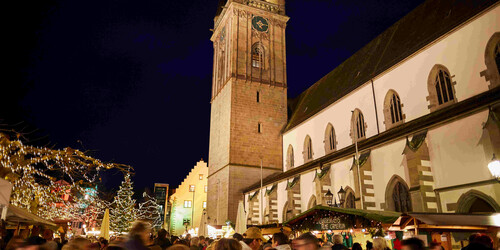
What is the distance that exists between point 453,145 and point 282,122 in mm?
21077

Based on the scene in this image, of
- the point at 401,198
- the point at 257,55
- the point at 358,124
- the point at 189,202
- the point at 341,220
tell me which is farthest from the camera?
the point at 189,202

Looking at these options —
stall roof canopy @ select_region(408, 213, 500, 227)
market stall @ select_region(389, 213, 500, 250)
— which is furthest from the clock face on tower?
stall roof canopy @ select_region(408, 213, 500, 227)

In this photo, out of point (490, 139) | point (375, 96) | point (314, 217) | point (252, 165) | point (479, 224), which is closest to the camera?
point (479, 224)

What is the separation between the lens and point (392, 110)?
2166cm

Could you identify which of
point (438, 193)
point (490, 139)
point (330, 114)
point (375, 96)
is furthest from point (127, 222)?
point (490, 139)

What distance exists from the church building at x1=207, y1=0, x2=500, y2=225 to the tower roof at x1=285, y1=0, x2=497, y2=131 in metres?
0.10

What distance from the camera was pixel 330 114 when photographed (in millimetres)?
27203

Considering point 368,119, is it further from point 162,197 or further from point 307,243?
point 162,197

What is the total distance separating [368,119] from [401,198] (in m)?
6.76

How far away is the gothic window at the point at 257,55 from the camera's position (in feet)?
120

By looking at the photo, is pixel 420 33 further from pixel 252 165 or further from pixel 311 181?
pixel 252 165

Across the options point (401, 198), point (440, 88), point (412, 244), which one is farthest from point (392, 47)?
point (412, 244)

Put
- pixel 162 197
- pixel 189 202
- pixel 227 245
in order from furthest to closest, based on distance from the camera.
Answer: pixel 162 197 < pixel 189 202 < pixel 227 245

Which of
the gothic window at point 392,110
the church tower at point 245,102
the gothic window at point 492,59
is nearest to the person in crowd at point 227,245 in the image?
the gothic window at point 492,59
